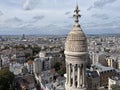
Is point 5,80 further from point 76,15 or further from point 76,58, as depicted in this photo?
point 76,15

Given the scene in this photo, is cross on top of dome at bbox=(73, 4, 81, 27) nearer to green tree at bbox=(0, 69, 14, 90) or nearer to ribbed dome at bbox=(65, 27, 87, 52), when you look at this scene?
ribbed dome at bbox=(65, 27, 87, 52)

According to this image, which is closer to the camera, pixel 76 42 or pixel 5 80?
pixel 76 42

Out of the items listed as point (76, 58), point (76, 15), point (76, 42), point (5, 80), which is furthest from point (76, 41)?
point (5, 80)

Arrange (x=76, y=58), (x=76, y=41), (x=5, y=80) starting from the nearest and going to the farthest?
(x=76, y=41) < (x=76, y=58) < (x=5, y=80)

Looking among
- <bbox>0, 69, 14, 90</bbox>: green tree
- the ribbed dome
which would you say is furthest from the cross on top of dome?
<bbox>0, 69, 14, 90</bbox>: green tree

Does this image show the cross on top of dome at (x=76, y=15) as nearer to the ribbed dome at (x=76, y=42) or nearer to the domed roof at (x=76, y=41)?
the domed roof at (x=76, y=41)

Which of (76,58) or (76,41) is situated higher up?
(76,41)

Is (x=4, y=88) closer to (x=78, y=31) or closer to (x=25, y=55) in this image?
(x=78, y=31)

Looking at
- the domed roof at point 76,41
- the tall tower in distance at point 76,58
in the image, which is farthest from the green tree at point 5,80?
the domed roof at point 76,41

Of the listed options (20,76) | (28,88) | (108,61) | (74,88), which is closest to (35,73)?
(20,76)
